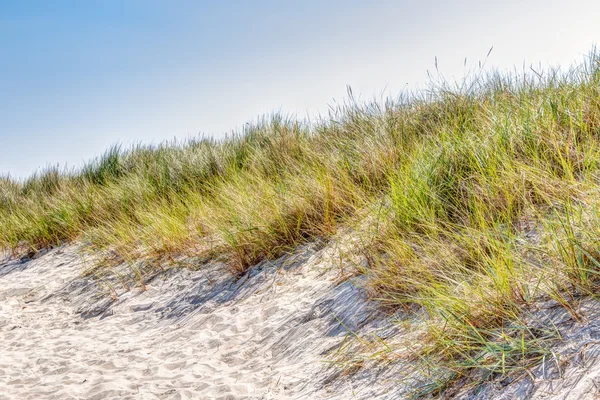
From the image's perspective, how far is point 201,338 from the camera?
12.1 feet

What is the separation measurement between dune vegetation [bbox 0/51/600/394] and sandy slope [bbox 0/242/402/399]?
1.00 ft

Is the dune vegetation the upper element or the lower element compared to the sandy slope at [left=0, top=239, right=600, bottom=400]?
upper

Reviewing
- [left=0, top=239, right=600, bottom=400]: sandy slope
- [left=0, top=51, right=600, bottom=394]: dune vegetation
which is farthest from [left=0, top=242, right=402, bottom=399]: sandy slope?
[left=0, top=51, right=600, bottom=394]: dune vegetation

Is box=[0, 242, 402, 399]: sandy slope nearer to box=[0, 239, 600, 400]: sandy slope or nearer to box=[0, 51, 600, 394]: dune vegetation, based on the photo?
box=[0, 239, 600, 400]: sandy slope

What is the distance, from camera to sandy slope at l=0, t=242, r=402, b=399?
288 cm

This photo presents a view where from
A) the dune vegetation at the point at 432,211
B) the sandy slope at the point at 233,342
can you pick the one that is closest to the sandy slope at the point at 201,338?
the sandy slope at the point at 233,342

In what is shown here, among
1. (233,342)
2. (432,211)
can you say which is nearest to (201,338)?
(233,342)

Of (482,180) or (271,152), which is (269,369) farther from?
(271,152)

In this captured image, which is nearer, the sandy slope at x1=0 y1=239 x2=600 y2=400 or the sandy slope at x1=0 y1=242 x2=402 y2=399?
the sandy slope at x1=0 y1=239 x2=600 y2=400

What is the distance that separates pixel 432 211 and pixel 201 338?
1959 millimetres

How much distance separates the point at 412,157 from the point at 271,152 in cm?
317

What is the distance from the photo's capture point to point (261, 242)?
448 centimetres

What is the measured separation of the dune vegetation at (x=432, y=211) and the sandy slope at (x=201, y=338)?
0.30m

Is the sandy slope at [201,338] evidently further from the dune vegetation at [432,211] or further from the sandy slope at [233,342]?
the dune vegetation at [432,211]
